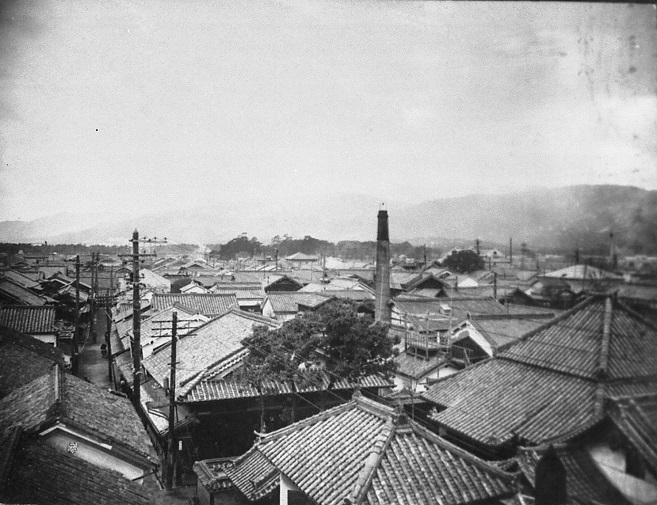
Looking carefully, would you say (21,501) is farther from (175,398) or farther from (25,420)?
Result: (175,398)

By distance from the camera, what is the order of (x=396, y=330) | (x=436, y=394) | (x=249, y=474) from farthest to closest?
(x=396, y=330), (x=436, y=394), (x=249, y=474)

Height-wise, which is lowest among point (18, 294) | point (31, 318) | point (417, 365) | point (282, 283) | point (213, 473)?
point (417, 365)

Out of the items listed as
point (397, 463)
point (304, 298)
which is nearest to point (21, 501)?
point (397, 463)

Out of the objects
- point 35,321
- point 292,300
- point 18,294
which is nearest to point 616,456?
point 35,321

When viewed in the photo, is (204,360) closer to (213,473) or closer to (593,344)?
(213,473)

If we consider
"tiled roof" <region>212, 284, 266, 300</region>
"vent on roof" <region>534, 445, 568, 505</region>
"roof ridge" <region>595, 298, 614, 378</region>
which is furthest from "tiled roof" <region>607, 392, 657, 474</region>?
"tiled roof" <region>212, 284, 266, 300</region>

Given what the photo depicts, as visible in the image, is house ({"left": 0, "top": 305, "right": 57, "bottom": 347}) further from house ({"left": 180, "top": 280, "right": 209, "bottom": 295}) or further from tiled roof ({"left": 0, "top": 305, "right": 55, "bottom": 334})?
house ({"left": 180, "top": 280, "right": 209, "bottom": 295})
